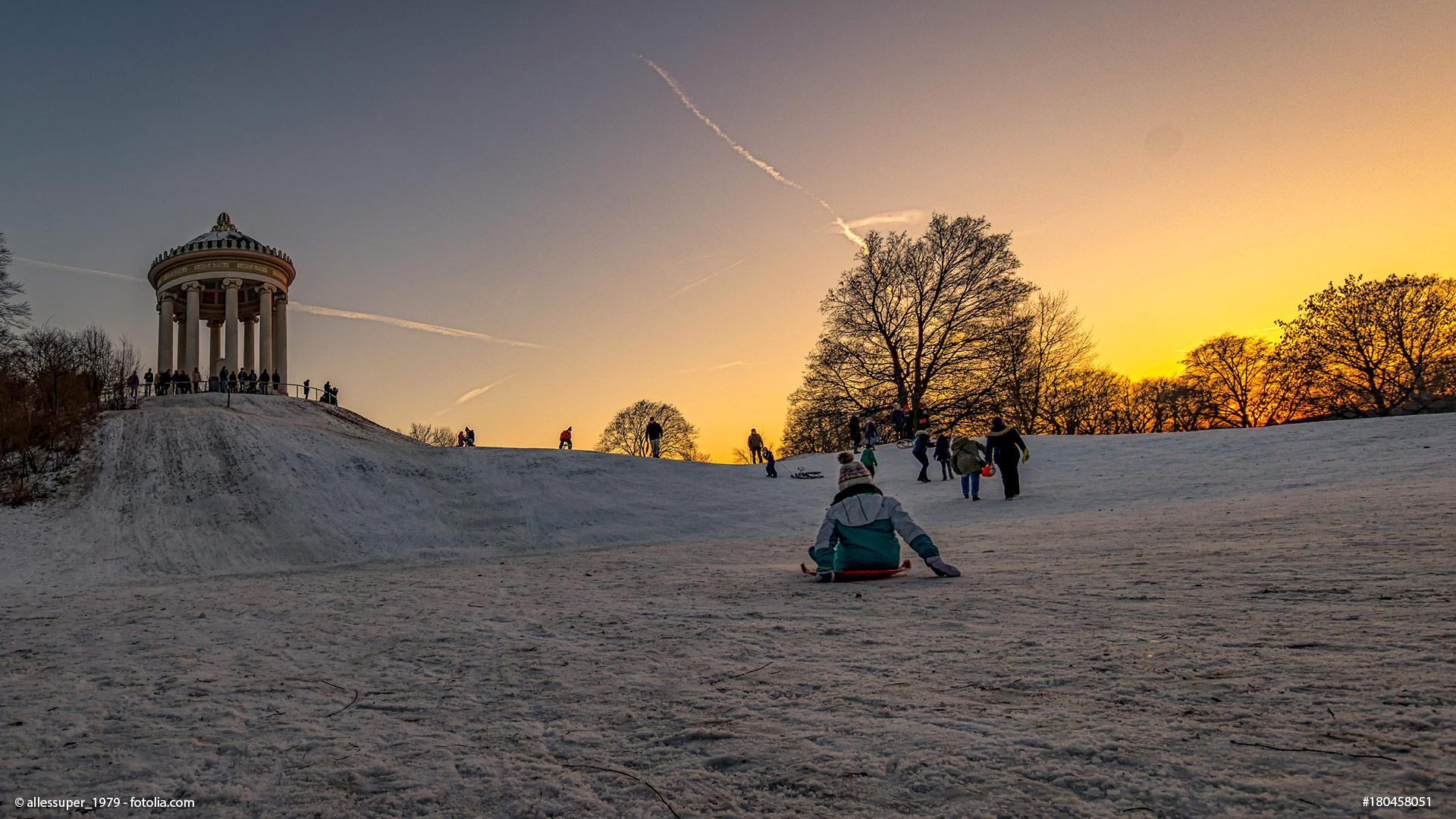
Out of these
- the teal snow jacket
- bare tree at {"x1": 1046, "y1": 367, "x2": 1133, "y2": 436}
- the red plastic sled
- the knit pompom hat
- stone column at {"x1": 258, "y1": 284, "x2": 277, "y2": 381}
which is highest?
stone column at {"x1": 258, "y1": 284, "x2": 277, "y2": 381}

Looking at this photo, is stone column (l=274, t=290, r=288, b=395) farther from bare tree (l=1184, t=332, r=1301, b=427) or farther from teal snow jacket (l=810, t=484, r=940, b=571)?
bare tree (l=1184, t=332, r=1301, b=427)

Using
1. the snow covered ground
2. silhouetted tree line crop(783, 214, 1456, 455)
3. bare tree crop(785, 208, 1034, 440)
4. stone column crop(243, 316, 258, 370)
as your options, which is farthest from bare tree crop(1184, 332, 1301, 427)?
stone column crop(243, 316, 258, 370)

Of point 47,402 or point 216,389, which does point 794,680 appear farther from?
point 216,389

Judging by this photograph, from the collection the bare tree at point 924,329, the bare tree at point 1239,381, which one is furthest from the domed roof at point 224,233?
the bare tree at point 1239,381

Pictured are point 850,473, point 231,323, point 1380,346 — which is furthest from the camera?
point 231,323

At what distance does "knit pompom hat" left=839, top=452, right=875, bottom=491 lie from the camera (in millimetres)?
7957

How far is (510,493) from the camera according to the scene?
20859 millimetres

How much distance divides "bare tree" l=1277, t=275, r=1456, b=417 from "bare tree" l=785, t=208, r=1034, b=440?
50.0 feet

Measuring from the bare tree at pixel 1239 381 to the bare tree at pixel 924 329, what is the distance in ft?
55.8

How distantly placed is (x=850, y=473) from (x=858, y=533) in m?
0.72

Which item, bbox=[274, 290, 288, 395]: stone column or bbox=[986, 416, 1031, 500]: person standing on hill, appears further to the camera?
bbox=[274, 290, 288, 395]: stone column

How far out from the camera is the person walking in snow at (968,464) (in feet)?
56.5

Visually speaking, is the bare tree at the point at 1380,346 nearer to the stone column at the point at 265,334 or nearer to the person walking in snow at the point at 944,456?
the person walking in snow at the point at 944,456

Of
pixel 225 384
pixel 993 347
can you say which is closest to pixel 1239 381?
pixel 993 347
